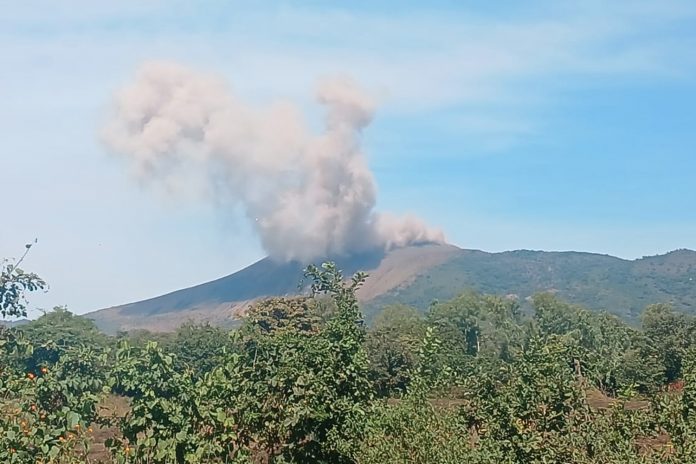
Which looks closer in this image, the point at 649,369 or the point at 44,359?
the point at 44,359

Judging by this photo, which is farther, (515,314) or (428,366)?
(515,314)

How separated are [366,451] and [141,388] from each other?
2083 mm

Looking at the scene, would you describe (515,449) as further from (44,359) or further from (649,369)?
(649,369)

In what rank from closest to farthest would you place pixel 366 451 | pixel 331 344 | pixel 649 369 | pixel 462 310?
pixel 366 451 → pixel 331 344 → pixel 649 369 → pixel 462 310

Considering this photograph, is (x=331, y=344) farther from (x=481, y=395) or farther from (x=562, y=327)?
(x=562, y=327)

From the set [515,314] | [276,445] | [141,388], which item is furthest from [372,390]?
[515,314]

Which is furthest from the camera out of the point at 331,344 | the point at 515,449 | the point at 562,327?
the point at 562,327

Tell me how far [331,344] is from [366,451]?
4.93 feet

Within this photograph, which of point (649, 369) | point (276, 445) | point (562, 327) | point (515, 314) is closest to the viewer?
Answer: point (276, 445)

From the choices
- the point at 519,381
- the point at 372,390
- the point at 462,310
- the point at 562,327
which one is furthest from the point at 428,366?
the point at 462,310

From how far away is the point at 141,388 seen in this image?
7.54 meters

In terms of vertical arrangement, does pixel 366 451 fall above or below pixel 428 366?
below

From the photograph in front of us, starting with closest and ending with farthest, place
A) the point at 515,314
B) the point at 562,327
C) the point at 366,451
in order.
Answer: the point at 366,451 < the point at 562,327 < the point at 515,314

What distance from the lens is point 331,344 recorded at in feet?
30.0
